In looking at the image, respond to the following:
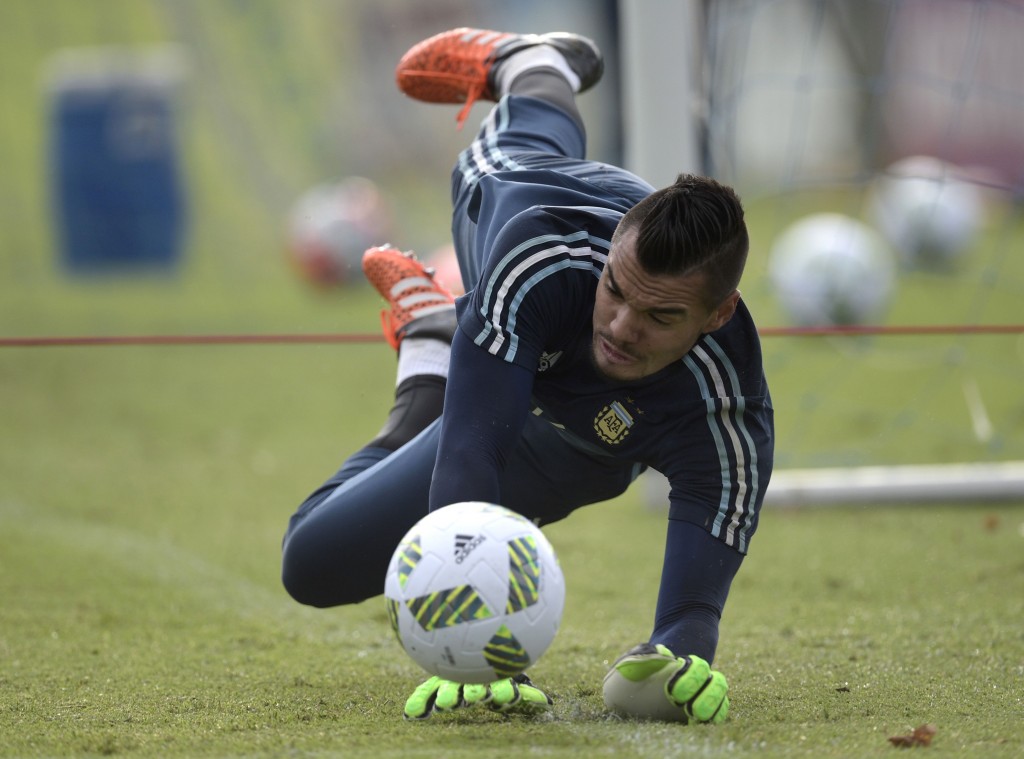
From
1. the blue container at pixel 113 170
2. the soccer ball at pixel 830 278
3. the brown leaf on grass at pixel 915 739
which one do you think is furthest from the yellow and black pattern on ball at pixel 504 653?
the blue container at pixel 113 170

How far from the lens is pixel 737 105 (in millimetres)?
5980

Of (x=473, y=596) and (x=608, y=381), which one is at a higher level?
(x=608, y=381)

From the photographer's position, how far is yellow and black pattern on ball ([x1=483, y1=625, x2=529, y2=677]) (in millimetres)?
2568

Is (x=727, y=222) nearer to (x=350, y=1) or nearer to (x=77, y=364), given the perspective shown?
(x=77, y=364)

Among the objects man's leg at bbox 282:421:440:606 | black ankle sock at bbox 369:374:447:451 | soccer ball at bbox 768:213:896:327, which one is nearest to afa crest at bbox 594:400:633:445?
man's leg at bbox 282:421:440:606

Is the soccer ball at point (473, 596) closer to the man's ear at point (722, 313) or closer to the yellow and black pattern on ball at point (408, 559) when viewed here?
the yellow and black pattern on ball at point (408, 559)

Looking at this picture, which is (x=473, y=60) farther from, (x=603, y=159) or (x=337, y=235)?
(x=603, y=159)

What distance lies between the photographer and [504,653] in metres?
2.58

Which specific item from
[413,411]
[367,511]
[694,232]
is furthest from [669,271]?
[413,411]

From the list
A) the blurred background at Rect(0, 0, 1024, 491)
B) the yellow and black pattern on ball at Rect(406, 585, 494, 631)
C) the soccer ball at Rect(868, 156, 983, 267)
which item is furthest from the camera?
the soccer ball at Rect(868, 156, 983, 267)

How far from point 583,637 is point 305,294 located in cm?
790

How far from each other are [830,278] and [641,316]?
19.6ft

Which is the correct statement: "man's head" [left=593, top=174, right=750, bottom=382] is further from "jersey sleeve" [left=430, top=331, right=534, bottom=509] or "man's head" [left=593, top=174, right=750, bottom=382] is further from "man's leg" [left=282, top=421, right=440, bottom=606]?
"man's leg" [left=282, top=421, right=440, bottom=606]

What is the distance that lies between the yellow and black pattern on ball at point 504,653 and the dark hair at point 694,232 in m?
0.79
